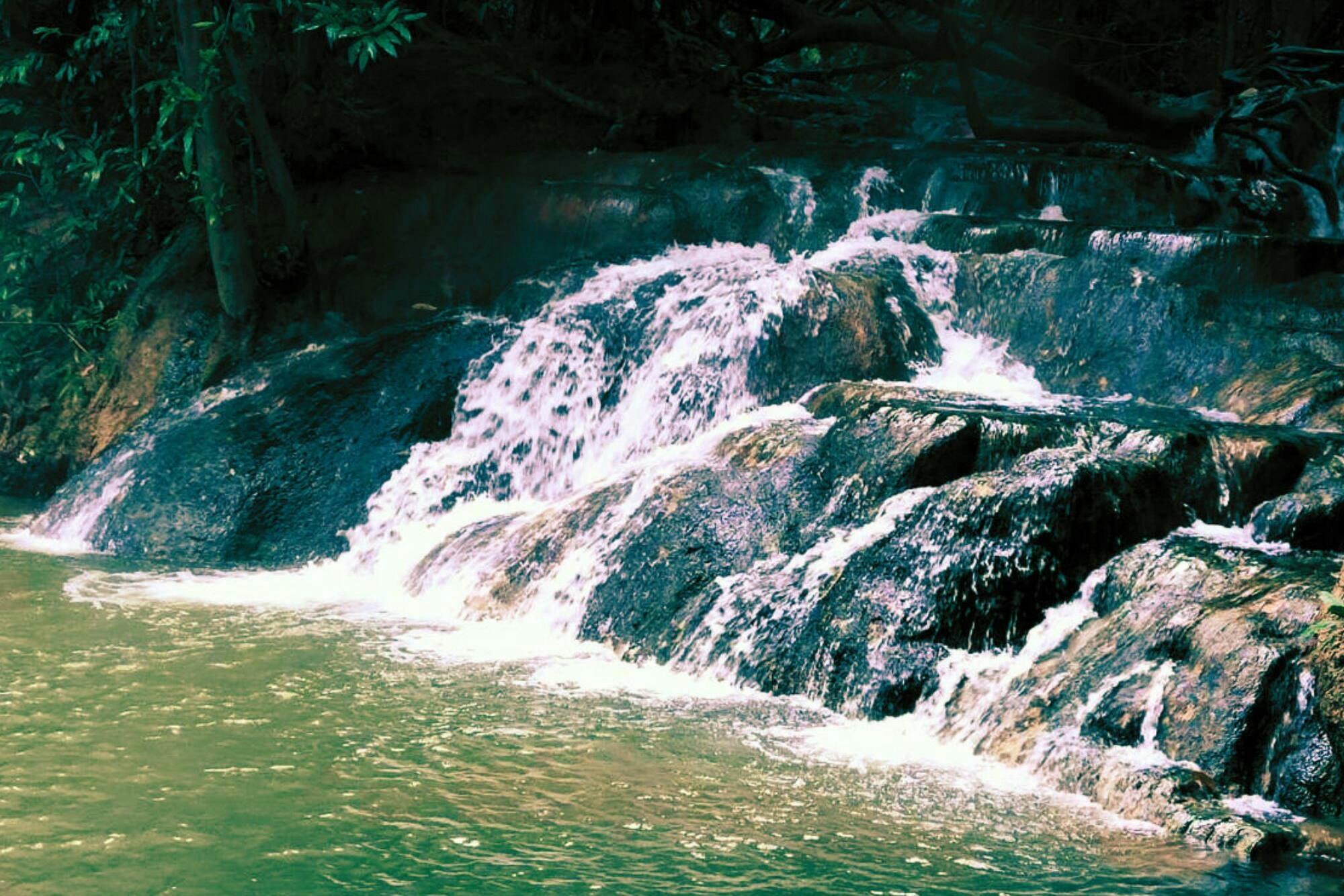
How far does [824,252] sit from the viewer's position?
1032 cm

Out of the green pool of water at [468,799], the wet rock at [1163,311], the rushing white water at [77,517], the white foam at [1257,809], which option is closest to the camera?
the green pool of water at [468,799]

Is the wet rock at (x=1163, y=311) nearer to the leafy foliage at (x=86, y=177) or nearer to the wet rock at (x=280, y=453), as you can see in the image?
the wet rock at (x=280, y=453)

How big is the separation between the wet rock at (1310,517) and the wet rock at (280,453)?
5.37 meters

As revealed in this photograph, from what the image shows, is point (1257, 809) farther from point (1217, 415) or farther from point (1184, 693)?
point (1217, 415)

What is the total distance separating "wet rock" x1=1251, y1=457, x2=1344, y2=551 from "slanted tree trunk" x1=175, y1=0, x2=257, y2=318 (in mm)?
7329

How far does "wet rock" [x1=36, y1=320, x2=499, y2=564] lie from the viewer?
914 cm

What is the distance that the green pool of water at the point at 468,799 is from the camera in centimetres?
412

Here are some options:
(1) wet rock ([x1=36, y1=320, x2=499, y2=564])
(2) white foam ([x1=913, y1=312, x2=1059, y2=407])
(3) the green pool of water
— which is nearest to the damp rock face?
(3) the green pool of water

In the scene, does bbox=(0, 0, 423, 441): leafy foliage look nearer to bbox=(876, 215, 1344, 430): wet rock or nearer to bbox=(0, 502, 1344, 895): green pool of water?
bbox=(876, 215, 1344, 430): wet rock

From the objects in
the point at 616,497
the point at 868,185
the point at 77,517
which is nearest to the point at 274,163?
the point at 77,517

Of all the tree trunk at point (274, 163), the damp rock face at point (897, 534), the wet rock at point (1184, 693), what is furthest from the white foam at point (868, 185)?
the wet rock at point (1184, 693)

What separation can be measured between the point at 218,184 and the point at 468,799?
22.5 feet

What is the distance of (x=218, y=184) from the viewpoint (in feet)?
34.0

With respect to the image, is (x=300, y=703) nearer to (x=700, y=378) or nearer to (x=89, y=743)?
(x=89, y=743)
